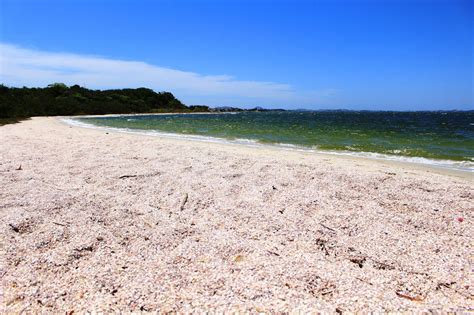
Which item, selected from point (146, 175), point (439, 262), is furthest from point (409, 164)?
point (146, 175)

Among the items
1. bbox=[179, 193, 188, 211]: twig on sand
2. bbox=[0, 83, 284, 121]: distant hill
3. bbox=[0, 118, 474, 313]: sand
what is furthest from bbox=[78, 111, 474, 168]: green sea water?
A: bbox=[0, 83, 284, 121]: distant hill

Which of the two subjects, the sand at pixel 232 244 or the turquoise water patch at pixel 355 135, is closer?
the sand at pixel 232 244

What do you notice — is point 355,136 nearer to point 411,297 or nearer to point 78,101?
point 411,297

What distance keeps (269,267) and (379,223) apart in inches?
80.2

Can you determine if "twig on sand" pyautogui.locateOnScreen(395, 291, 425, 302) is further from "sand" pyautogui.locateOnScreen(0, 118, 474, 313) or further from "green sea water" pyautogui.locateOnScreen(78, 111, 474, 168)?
"green sea water" pyautogui.locateOnScreen(78, 111, 474, 168)

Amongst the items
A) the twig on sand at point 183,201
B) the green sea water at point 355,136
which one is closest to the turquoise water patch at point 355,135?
the green sea water at point 355,136

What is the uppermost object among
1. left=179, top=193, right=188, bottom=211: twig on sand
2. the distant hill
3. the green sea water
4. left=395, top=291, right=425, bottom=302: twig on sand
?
the distant hill

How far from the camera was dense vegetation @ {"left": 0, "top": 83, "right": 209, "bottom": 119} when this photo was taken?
55066 millimetres

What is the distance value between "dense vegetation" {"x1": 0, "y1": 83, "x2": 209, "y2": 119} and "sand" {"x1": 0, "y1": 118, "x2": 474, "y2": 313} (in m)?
39.8

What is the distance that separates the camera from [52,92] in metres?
83.2

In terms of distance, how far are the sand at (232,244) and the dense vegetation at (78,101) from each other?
39.8m

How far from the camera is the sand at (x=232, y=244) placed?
8.73 feet

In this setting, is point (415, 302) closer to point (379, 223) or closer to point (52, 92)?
point (379, 223)

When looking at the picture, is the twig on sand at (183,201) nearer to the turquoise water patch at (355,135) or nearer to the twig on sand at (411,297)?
the twig on sand at (411,297)
